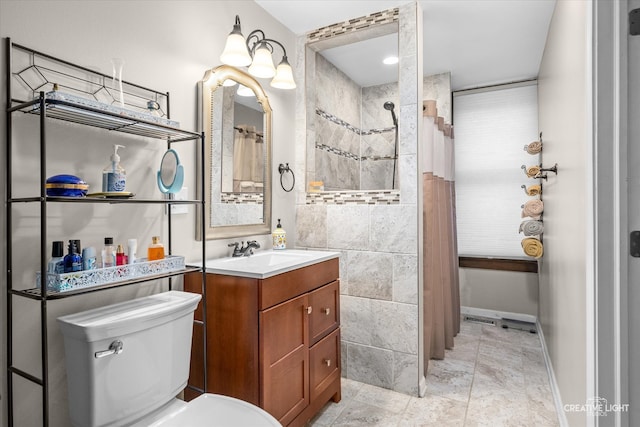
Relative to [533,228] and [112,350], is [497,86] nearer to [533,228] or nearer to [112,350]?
[533,228]

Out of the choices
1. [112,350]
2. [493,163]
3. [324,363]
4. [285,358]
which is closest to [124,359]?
[112,350]

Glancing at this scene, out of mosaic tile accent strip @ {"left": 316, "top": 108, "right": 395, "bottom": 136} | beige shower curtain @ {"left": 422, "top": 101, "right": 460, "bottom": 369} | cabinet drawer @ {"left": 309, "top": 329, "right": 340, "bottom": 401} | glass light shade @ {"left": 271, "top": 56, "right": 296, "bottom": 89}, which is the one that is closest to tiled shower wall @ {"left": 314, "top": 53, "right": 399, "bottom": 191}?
mosaic tile accent strip @ {"left": 316, "top": 108, "right": 395, "bottom": 136}

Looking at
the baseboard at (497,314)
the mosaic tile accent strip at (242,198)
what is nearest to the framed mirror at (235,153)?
the mosaic tile accent strip at (242,198)

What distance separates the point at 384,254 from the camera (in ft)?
7.95

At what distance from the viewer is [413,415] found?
2092mm

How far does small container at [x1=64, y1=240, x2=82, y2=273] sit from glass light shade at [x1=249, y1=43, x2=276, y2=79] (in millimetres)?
1293

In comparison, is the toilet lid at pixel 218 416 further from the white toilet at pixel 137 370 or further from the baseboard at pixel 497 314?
the baseboard at pixel 497 314

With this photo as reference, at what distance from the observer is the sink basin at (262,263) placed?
5.20 ft

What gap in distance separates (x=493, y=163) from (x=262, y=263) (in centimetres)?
287

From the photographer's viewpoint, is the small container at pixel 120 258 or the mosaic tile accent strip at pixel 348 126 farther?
the mosaic tile accent strip at pixel 348 126

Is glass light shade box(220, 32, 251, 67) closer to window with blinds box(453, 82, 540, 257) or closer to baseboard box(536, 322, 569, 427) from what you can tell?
baseboard box(536, 322, 569, 427)

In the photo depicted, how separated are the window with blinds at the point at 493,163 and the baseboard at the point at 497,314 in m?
0.58

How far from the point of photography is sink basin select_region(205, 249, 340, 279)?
1.59 m

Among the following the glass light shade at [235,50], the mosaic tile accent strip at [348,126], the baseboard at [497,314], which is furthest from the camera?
the baseboard at [497,314]
